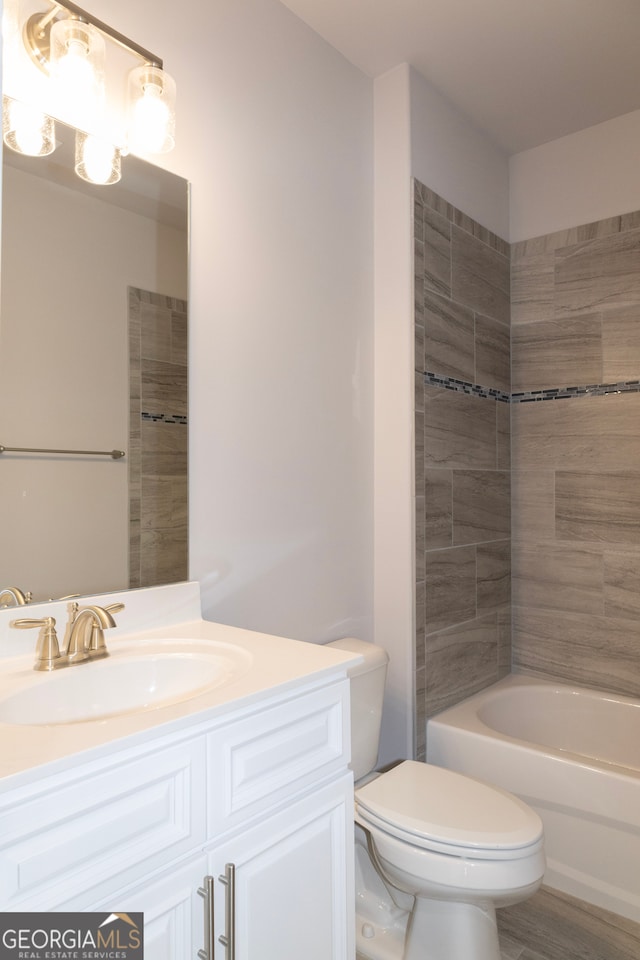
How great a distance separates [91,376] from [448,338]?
1.44 metres

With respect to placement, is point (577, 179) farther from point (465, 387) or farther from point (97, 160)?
point (97, 160)

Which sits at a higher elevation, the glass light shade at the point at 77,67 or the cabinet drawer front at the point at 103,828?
the glass light shade at the point at 77,67

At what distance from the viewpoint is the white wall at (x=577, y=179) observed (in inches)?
103

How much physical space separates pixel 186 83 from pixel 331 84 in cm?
68

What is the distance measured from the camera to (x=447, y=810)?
1651 millimetres

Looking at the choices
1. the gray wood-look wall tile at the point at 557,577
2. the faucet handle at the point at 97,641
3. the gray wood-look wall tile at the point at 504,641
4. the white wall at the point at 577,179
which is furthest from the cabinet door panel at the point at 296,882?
the white wall at the point at 577,179

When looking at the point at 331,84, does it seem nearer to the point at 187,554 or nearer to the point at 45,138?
the point at 45,138

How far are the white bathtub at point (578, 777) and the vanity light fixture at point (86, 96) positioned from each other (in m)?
1.98

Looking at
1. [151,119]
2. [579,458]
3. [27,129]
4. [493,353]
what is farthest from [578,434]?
[27,129]

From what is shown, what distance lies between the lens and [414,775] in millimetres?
1845

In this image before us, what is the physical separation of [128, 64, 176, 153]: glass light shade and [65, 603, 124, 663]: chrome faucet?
1.06 m

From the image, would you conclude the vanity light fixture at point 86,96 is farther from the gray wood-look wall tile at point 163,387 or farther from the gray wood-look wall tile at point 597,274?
the gray wood-look wall tile at point 597,274

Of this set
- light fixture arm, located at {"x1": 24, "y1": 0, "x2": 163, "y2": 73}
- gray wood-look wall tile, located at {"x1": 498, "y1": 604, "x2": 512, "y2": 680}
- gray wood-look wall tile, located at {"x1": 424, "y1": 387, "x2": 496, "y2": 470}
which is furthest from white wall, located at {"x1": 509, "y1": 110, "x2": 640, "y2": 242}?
light fixture arm, located at {"x1": 24, "y1": 0, "x2": 163, "y2": 73}

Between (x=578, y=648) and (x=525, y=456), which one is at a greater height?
(x=525, y=456)
